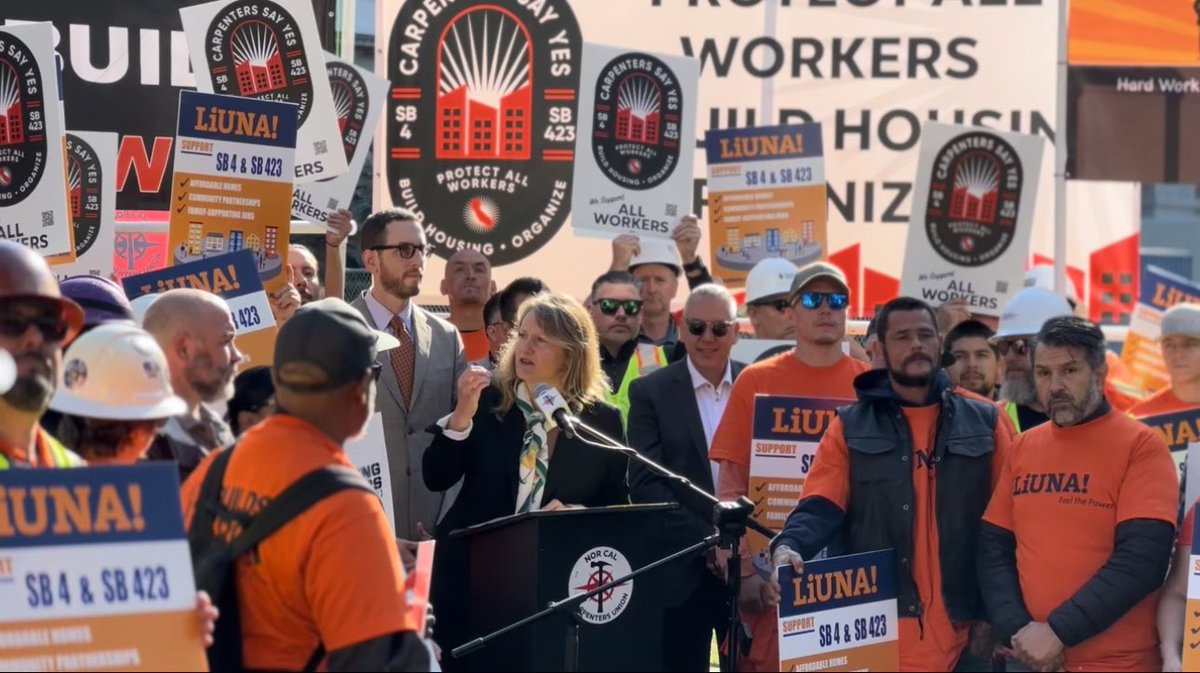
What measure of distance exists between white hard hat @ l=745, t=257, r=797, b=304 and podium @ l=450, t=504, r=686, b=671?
257cm

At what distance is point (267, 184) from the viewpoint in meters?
7.70

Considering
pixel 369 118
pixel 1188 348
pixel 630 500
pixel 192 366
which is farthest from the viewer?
pixel 369 118

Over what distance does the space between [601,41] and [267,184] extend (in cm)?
374

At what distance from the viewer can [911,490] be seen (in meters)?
6.20

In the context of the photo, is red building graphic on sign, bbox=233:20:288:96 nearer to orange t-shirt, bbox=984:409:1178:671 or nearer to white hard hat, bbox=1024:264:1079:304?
orange t-shirt, bbox=984:409:1178:671

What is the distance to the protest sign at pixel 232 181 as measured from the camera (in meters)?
7.56

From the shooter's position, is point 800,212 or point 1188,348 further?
point 800,212

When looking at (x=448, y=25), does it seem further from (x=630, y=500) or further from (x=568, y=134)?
(x=630, y=500)

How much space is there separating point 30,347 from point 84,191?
4.73 m

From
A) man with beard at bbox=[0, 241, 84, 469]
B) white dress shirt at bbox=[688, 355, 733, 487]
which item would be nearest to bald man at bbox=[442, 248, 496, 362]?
white dress shirt at bbox=[688, 355, 733, 487]

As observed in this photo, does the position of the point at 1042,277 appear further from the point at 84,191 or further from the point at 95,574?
the point at 95,574

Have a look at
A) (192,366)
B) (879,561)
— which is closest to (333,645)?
(192,366)

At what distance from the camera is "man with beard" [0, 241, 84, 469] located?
399cm

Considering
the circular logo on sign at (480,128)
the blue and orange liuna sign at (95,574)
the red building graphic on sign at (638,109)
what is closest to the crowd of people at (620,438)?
the blue and orange liuna sign at (95,574)
